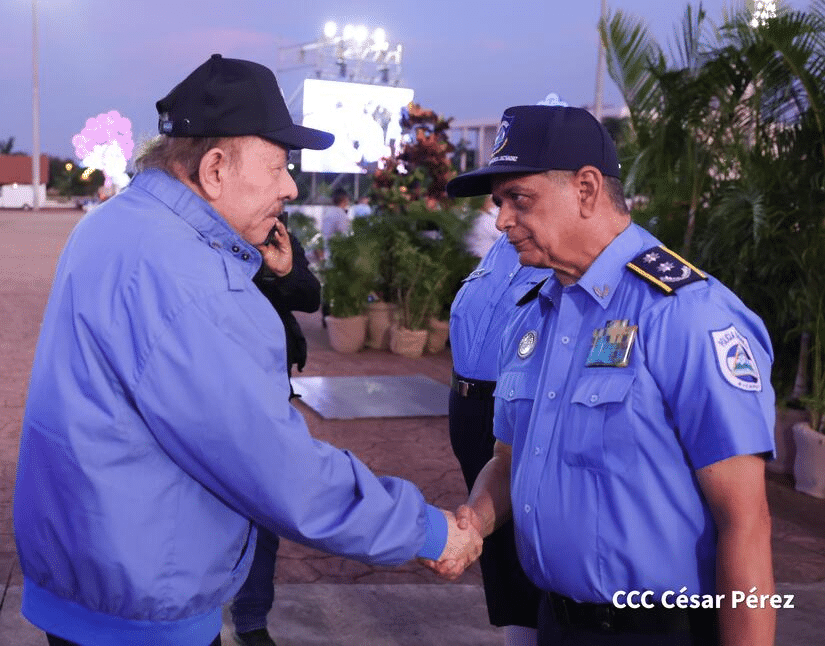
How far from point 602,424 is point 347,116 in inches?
1164

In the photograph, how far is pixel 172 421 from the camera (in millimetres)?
1747

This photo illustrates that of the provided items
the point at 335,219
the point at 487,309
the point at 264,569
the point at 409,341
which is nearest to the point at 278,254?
the point at 487,309

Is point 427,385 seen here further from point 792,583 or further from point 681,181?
point 792,583

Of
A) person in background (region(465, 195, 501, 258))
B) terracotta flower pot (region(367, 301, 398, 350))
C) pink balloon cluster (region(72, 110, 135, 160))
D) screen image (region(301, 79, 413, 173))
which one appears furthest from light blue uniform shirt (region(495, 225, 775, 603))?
screen image (region(301, 79, 413, 173))

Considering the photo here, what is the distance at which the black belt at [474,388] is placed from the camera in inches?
133

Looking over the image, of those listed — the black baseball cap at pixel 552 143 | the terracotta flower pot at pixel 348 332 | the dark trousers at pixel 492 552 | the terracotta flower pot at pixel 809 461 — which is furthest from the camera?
the terracotta flower pot at pixel 348 332

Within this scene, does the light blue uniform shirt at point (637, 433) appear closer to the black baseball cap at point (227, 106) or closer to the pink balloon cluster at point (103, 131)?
the black baseball cap at point (227, 106)

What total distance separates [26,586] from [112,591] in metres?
0.33

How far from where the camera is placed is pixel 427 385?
906 cm

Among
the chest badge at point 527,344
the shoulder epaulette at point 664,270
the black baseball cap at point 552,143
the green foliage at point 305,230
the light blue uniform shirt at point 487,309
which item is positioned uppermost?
the black baseball cap at point 552,143

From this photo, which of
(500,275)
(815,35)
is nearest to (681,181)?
(815,35)

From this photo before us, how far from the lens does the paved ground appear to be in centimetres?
404

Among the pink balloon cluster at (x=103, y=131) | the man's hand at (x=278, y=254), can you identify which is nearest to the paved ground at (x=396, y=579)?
the man's hand at (x=278, y=254)

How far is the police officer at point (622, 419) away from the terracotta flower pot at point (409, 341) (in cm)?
830
